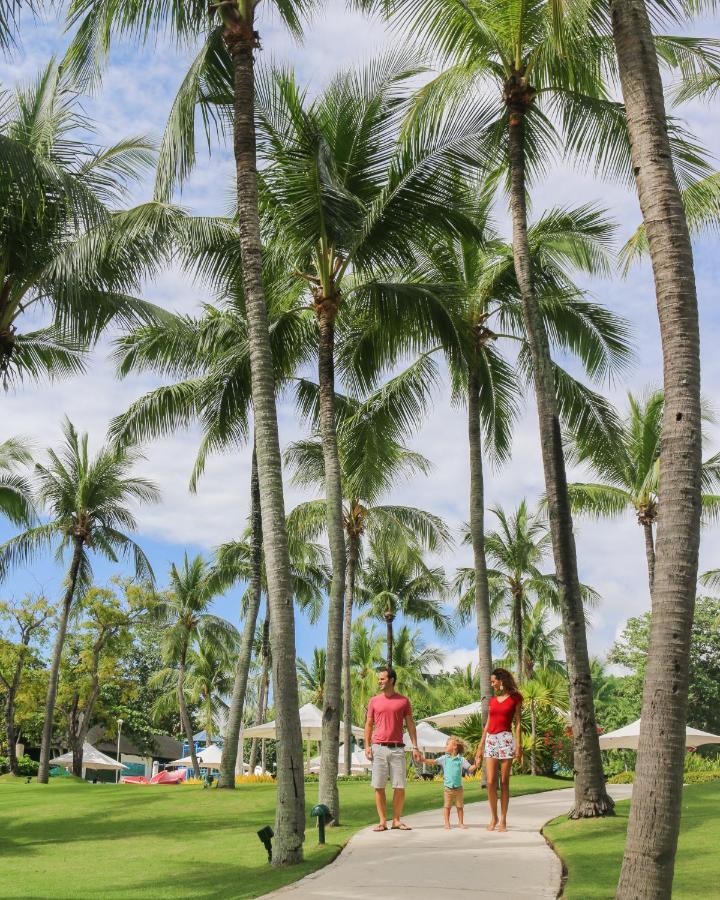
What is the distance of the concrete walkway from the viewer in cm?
708

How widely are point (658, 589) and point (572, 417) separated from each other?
39.3 feet

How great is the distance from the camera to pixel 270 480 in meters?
10.4

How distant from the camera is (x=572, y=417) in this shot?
17453 mm

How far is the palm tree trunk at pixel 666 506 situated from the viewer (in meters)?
5.39

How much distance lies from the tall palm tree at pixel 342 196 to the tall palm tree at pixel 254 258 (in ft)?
4.03

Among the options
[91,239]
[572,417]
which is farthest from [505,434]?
[91,239]

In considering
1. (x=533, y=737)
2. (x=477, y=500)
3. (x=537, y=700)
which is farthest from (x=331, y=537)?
(x=537, y=700)

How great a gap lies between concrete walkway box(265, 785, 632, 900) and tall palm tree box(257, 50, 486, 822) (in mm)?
3210

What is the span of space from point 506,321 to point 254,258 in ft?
29.2

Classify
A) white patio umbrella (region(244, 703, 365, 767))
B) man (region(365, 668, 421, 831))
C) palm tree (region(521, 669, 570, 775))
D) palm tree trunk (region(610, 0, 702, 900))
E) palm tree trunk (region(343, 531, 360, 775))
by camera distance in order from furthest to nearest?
palm tree trunk (region(343, 531, 360, 775)) → white patio umbrella (region(244, 703, 365, 767)) → palm tree (region(521, 669, 570, 775)) → man (region(365, 668, 421, 831)) → palm tree trunk (region(610, 0, 702, 900))

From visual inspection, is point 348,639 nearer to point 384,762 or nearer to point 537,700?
point 537,700

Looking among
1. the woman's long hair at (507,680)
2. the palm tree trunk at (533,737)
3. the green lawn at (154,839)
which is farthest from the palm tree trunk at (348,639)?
the woman's long hair at (507,680)

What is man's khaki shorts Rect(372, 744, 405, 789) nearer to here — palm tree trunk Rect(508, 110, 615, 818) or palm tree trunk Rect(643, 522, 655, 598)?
palm tree trunk Rect(508, 110, 615, 818)

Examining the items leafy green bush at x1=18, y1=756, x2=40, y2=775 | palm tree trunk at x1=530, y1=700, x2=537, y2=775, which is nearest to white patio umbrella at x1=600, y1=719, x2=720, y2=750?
palm tree trunk at x1=530, y1=700, x2=537, y2=775
